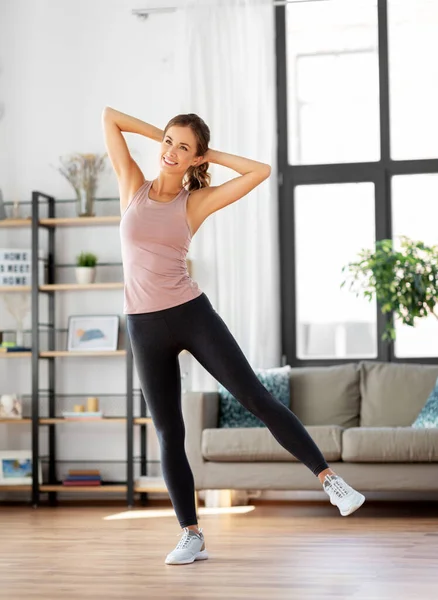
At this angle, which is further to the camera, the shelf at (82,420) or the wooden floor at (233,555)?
the shelf at (82,420)

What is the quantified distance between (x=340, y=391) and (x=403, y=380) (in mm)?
343

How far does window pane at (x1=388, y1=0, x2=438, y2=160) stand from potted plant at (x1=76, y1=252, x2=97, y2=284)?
6.20ft

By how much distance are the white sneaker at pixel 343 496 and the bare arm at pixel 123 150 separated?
1076 mm

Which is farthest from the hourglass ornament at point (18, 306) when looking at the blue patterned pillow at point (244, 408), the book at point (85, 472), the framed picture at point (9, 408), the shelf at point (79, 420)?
the blue patterned pillow at point (244, 408)

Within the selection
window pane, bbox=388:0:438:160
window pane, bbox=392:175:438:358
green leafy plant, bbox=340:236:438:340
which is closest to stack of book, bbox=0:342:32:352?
green leafy plant, bbox=340:236:438:340

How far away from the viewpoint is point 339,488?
9.95 feet

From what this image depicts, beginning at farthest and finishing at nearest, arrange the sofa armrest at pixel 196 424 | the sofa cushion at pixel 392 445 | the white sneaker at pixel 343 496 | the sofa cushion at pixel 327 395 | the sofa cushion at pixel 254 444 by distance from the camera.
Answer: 1. the sofa cushion at pixel 327 395
2. the sofa armrest at pixel 196 424
3. the sofa cushion at pixel 254 444
4. the sofa cushion at pixel 392 445
5. the white sneaker at pixel 343 496

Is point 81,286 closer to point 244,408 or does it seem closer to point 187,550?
point 244,408

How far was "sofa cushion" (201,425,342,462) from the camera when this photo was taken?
15.9 feet

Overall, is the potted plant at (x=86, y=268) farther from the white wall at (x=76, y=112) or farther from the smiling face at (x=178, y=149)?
the smiling face at (x=178, y=149)

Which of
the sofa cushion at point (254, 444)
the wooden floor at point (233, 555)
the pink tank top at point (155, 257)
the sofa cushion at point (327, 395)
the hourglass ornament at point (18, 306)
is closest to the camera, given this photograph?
the wooden floor at point (233, 555)

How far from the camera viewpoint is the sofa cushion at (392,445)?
4734mm

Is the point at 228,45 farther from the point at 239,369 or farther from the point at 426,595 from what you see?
the point at 426,595

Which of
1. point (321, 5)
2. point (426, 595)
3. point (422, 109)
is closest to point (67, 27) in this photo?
point (321, 5)
